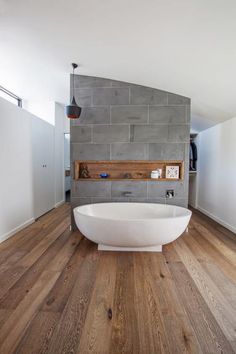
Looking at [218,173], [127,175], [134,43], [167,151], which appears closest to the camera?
[134,43]

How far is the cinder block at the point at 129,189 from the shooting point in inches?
129

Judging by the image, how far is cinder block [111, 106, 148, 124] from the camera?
126 inches

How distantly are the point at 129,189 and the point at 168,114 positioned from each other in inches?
53.6

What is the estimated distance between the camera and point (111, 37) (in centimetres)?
206

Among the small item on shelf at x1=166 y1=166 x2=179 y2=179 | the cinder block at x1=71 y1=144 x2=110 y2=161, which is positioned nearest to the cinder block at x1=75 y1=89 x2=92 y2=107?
the cinder block at x1=71 y1=144 x2=110 y2=161

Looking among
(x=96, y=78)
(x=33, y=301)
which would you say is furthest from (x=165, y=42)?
(x=33, y=301)

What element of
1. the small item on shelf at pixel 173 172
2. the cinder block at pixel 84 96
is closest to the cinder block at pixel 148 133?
the small item on shelf at pixel 173 172

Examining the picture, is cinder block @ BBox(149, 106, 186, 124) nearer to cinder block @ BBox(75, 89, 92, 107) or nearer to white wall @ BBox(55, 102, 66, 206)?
cinder block @ BBox(75, 89, 92, 107)

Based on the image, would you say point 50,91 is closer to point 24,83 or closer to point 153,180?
point 24,83

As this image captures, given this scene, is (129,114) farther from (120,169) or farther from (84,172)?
(84,172)

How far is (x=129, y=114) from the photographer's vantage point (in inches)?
126

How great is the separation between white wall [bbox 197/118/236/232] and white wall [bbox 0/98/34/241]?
139 inches

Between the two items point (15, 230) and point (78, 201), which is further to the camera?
point (78, 201)

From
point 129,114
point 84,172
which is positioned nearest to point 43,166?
point 84,172
